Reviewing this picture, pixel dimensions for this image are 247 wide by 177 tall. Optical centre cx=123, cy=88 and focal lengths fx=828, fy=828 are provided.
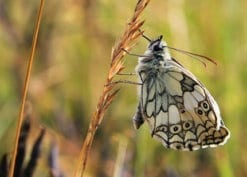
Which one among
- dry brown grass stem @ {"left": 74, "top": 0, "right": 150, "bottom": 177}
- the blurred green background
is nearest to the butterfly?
dry brown grass stem @ {"left": 74, "top": 0, "right": 150, "bottom": 177}

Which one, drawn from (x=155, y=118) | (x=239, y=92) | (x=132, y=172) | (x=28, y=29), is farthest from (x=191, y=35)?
(x=155, y=118)

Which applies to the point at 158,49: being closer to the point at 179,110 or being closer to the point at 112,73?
the point at 179,110

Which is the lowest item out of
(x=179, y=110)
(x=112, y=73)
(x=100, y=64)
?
(x=112, y=73)

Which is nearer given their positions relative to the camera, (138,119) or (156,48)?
(138,119)

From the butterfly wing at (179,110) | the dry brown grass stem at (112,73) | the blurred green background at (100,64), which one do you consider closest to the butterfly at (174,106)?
the butterfly wing at (179,110)

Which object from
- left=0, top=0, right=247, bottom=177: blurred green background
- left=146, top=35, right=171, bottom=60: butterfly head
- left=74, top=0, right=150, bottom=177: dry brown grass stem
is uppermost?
left=0, top=0, right=247, bottom=177: blurred green background

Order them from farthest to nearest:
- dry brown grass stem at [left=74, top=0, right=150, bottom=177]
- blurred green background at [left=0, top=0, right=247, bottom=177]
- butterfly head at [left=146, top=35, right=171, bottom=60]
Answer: blurred green background at [left=0, top=0, right=247, bottom=177], butterfly head at [left=146, top=35, right=171, bottom=60], dry brown grass stem at [left=74, top=0, right=150, bottom=177]

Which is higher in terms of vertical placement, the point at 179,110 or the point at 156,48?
the point at 156,48

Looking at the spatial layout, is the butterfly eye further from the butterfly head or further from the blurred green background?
the blurred green background

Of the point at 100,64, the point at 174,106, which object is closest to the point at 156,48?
the point at 174,106
